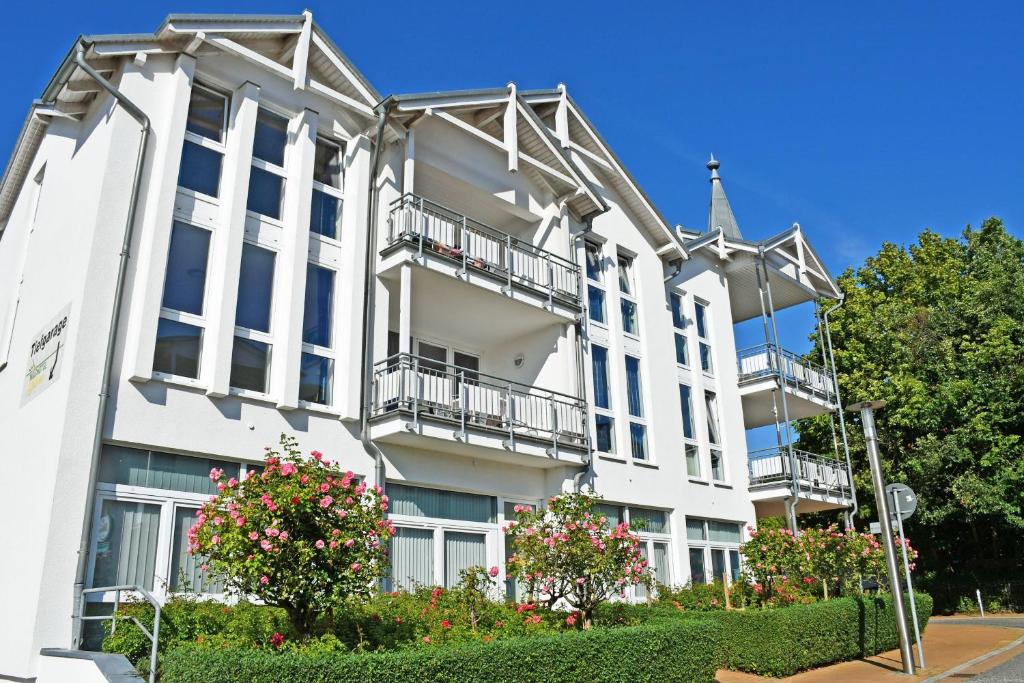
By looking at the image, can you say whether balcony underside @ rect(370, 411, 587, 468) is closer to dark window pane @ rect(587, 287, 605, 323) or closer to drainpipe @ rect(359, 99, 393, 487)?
drainpipe @ rect(359, 99, 393, 487)

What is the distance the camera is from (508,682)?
29.8 feet

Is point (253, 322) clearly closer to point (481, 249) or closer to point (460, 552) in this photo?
point (481, 249)

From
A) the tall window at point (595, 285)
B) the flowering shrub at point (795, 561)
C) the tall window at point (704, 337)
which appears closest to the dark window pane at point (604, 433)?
the tall window at point (595, 285)

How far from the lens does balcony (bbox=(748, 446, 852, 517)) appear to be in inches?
848

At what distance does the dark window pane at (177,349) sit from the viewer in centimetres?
1149

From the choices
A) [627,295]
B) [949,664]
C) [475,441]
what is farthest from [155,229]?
Result: [949,664]

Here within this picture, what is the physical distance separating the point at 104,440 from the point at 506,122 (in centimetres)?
1052

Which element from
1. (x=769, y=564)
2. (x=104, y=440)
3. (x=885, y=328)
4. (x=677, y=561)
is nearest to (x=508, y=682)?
(x=104, y=440)

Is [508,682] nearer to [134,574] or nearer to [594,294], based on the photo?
[134,574]

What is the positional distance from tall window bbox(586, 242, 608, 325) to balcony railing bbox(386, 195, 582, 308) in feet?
4.24

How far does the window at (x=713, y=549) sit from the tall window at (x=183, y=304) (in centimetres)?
1240

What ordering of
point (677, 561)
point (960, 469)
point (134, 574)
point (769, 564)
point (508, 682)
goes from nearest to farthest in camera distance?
1. point (508, 682)
2. point (134, 574)
3. point (769, 564)
4. point (677, 561)
5. point (960, 469)

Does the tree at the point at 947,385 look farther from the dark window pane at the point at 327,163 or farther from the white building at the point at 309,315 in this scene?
the dark window pane at the point at 327,163

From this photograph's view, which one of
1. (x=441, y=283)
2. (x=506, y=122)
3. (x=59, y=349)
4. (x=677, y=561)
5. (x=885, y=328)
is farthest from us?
(x=885, y=328)
